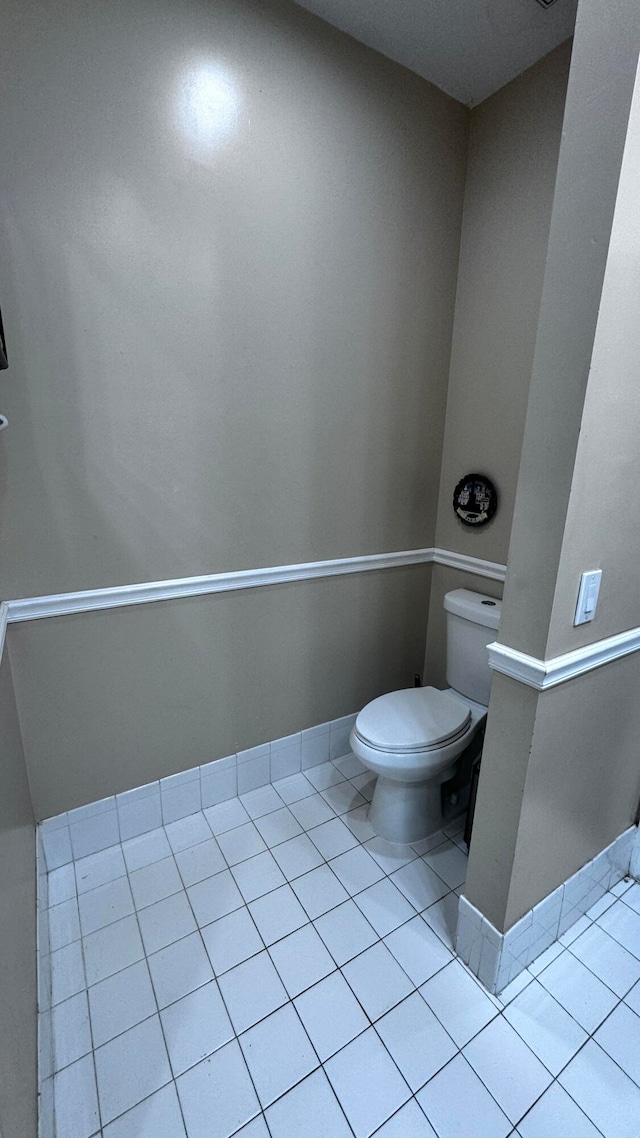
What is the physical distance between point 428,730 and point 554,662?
64 cm

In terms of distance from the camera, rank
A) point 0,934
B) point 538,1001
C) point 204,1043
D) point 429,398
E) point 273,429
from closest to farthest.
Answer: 1. point 0,934
2. point 204,1043
3. point 538,1001
4. point 273,429
5. point 429,398

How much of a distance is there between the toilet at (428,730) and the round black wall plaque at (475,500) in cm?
30

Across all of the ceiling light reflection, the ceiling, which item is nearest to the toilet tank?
the ceiling light reflection

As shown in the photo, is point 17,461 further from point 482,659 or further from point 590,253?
point 482,659

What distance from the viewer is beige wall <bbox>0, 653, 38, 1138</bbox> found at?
0.79m

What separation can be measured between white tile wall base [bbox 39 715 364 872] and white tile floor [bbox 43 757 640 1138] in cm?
6

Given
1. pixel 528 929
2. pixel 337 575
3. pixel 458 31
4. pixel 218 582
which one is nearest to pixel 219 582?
pixel 218 582

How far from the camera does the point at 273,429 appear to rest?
5.38 feet

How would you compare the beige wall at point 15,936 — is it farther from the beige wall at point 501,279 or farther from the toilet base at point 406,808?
the beige wall at point 501,279

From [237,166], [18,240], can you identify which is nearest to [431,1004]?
[18,240]

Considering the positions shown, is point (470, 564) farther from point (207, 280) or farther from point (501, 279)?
point (207, 280)

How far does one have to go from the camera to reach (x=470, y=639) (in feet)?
5.87

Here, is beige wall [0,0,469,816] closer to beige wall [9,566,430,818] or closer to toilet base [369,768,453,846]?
beige wall [9,566,430,818]

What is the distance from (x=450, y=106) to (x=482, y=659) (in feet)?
6.46
